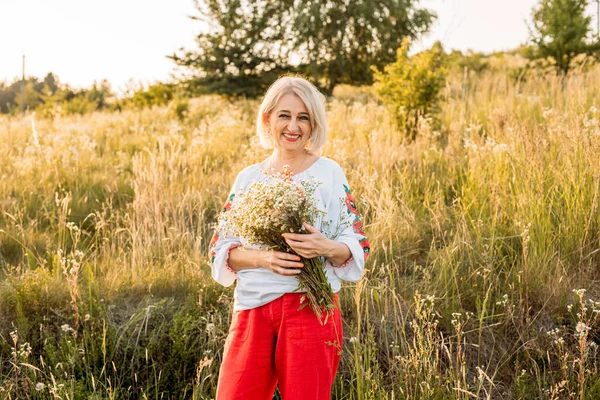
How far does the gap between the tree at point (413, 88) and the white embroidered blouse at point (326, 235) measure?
4769mm

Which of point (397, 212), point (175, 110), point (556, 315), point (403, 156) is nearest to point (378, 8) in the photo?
point (175, 110)

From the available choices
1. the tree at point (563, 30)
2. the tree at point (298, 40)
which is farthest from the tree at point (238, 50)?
the tree at point (563, 30)

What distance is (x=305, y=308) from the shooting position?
7.16 feet

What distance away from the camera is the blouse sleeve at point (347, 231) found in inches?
87.1

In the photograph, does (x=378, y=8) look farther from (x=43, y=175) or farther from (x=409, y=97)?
(x=43, y=175)

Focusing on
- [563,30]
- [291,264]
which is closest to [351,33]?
[563,30]

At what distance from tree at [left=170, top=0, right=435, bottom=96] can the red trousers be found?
1551 centimetres

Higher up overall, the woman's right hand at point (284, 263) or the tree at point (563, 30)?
the tree at point (563, 30)

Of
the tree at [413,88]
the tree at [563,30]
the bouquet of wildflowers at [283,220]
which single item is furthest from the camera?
the tree at [563,30]

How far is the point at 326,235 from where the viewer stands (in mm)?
2297

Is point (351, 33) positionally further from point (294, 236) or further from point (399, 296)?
point (294, 236)

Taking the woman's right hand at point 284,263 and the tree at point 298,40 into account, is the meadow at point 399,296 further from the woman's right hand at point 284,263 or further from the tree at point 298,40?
the tree at point 298,40

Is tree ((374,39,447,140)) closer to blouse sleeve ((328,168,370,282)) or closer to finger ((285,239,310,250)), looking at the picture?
blouse sleeve ((328,168,370,282))

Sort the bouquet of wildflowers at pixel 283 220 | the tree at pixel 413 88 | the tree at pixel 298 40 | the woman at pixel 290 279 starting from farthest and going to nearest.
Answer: the tree at pixel 298 40 → the tree at pixel 413 88 → the woman at pixel 290 279 → the bouquet of wildflowers at pixel 283 220
